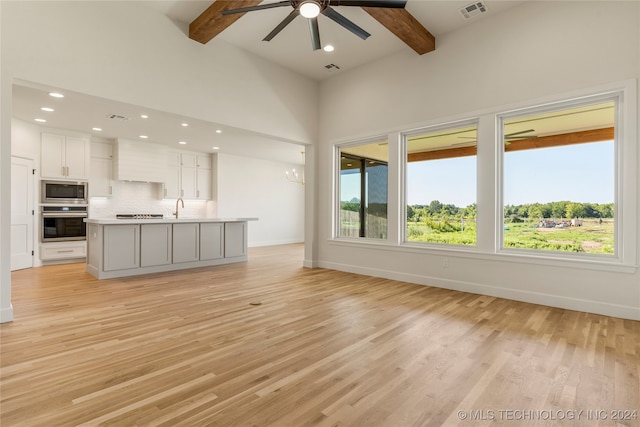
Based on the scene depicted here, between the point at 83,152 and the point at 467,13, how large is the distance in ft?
Answer: 26.2

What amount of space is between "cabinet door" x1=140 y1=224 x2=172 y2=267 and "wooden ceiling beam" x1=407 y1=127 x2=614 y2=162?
4.82 meters

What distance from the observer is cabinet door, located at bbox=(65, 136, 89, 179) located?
22.4ft

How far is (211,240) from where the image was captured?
6.48 m

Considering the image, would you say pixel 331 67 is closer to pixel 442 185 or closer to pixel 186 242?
pixel 442 185

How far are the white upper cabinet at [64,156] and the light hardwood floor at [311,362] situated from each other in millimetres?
3794

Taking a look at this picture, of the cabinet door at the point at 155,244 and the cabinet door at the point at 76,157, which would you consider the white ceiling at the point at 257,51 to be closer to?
the cabinet door at the point at 76,157

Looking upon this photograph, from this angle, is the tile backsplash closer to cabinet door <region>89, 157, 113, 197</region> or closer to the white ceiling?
cabinet door <region>89, 157, 113, 197</region>

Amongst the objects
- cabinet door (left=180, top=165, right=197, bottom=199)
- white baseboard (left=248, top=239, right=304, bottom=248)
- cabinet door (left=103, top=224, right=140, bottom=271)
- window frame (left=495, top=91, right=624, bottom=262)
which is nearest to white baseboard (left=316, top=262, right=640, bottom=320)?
window frame (left=495, top=91, right=624, bottom=262)

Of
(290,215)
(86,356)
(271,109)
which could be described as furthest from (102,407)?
(290,215)

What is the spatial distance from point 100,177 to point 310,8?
6.98m

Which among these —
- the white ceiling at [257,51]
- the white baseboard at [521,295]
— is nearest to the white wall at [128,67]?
the white ceiling at [257,51]

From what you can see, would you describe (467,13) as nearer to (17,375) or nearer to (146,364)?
(146,364)

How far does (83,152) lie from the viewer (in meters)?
7.04

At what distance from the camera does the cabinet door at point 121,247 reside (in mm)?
5094
